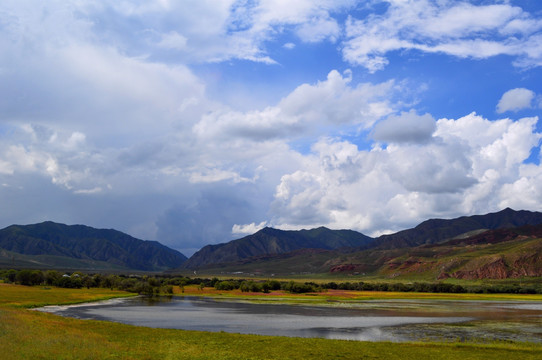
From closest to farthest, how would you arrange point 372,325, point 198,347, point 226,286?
point 198,347 < point 372,325 < point 226,286

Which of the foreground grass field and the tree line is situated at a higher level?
the foreground grass field

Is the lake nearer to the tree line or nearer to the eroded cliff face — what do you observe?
the tree line

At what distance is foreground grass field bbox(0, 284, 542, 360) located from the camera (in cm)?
3189

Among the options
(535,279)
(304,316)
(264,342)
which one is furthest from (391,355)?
(535,279)

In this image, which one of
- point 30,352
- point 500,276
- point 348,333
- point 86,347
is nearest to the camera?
point 30,352

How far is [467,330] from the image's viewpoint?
53.0 meters

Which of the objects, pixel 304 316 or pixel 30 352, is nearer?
pixel 30 352

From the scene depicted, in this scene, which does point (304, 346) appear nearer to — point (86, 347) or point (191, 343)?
point (191, 343)

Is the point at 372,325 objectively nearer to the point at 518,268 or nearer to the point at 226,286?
the point at 226,286

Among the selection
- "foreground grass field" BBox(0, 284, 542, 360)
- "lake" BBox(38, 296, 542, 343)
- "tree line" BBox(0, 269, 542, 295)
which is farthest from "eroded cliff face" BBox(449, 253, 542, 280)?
"foreground grass field" BBox(0, 284, 542, 360)

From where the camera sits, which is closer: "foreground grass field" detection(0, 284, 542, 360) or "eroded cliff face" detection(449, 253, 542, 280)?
"foreground grass field" detection(0, 284, 542, 360)

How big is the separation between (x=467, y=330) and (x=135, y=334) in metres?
38.3

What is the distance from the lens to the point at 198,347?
37.6m

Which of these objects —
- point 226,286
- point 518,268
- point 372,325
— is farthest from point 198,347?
point 518,268
